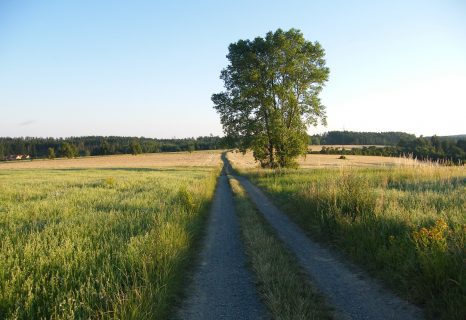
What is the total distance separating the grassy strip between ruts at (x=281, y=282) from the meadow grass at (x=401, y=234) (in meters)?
1.62

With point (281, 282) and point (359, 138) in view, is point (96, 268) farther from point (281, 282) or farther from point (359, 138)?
point (359, 138)

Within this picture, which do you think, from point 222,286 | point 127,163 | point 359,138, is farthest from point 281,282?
point 359,138

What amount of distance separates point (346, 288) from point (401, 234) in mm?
2469

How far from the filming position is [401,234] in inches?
317

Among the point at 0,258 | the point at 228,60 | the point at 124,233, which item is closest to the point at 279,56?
the point at 228,60

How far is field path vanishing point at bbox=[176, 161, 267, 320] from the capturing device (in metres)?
Result: 5.67

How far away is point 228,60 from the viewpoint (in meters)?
37.8

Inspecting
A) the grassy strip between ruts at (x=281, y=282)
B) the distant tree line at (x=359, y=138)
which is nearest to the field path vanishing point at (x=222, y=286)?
the grassy strip between ruts at (x=281, y=282)

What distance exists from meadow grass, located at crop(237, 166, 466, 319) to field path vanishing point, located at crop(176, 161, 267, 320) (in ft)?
8.94

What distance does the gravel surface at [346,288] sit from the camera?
5480mm

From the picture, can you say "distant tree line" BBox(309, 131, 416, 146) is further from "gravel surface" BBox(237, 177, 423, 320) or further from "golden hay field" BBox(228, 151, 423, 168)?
"gravel surface" BBox(237, 177, 423, 320)

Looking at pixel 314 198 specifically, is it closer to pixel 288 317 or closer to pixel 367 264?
pixel 367 264

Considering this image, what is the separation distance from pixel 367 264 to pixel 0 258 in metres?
7.75

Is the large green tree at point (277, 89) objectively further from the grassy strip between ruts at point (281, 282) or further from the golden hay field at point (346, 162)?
the grassy strip between ruts at point (281, 282)
